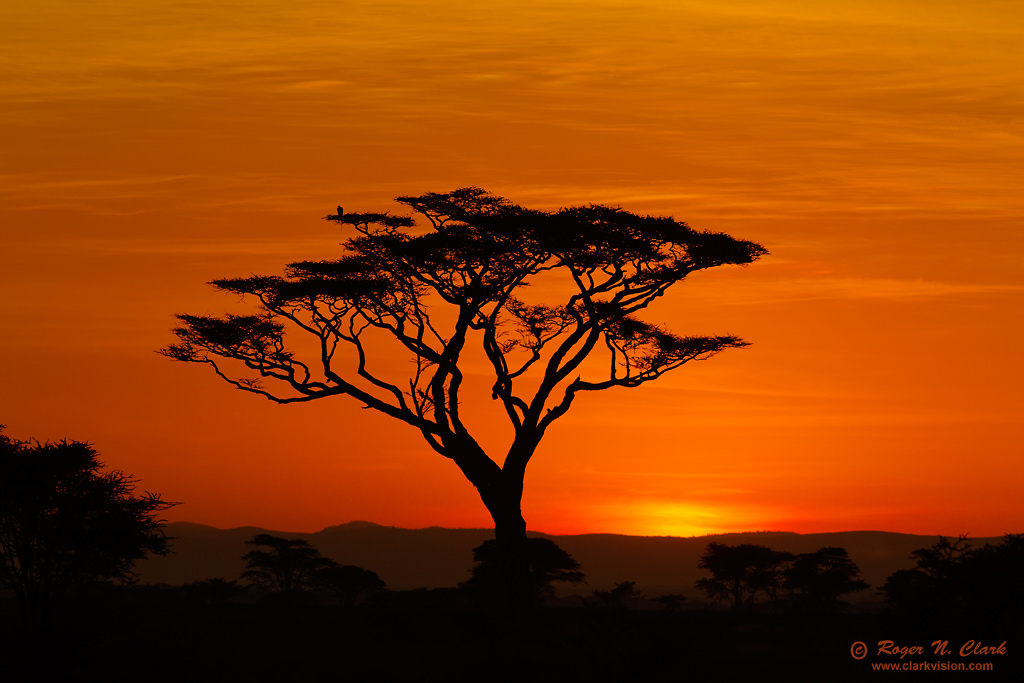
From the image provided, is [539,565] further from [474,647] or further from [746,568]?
[474,647]

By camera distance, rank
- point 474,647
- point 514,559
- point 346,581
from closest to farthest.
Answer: point 474,647 < point 514,559 < point 346,581

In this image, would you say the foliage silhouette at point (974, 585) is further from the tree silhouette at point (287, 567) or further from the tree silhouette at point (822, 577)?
the tree silhouette at point (287, 567)

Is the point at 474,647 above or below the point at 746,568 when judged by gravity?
below

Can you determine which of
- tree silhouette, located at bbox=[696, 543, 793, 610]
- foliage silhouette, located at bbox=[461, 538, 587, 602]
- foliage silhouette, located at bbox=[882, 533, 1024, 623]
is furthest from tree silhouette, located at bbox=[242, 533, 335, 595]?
foliage silhouette, located at bbox=[882, 533, 1024, 623]

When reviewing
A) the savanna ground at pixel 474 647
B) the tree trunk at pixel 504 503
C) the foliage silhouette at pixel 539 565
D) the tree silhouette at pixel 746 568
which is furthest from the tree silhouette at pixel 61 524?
the tree silhouette at pixel 746 568

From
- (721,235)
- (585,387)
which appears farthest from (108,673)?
(721,235)

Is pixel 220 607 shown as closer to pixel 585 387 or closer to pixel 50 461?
pixel 50 461

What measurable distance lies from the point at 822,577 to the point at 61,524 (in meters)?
53.7

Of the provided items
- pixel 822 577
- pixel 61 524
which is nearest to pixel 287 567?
pixel 822 577

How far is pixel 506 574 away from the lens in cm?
3216

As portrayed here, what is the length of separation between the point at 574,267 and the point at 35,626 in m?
18.3

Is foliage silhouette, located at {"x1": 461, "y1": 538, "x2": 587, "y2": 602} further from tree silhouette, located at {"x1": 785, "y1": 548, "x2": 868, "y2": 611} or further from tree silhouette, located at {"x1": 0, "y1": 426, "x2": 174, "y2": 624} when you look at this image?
tree silhouette, located at {"x1": 0, "y1": 426, "x2": 174, "y2": 624}

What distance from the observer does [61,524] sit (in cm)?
3341

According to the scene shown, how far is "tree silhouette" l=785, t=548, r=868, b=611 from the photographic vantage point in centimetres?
7325
